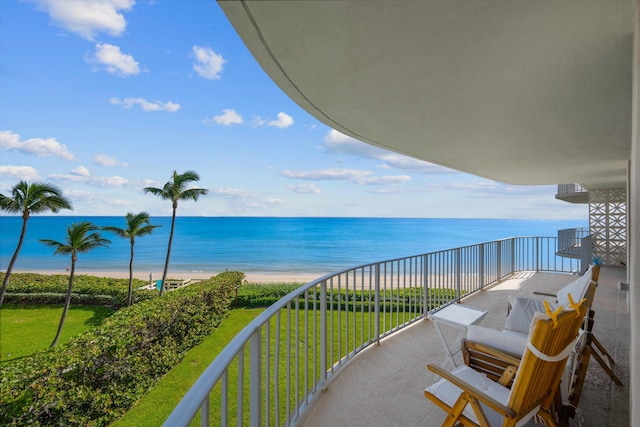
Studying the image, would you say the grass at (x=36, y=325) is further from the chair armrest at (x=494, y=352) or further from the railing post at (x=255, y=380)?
the chair armrest at (x=494, y=352)

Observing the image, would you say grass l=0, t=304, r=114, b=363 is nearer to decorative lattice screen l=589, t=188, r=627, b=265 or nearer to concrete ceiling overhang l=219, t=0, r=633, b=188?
concrete ceiling overhang l=219, t=0, r=633, b=188

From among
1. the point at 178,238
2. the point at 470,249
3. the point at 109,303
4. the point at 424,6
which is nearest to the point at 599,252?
the point at 470,249

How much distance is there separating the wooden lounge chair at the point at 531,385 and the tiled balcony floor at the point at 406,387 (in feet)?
1.86

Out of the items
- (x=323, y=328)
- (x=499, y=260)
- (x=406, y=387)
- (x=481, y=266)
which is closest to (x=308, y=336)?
(x=406, y=387)

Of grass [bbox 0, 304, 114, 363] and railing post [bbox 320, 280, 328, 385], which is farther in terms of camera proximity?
grass [bbox 0, 304, 114, 363]

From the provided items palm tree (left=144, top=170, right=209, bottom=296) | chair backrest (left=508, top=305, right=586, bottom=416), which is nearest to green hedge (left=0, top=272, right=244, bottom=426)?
chair backrest (left=508, top=305, right=586, bottom=416)

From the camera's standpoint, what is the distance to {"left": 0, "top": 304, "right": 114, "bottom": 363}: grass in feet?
33.5

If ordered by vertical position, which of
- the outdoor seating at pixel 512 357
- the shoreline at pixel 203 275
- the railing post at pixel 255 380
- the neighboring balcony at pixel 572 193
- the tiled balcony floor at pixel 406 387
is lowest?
the shoreline at pixel 203 275

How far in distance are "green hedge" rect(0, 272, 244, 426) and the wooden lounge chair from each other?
5380mm

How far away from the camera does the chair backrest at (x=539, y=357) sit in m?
1.58

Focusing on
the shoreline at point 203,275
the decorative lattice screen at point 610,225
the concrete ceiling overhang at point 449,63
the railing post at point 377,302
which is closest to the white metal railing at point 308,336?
the railing post at point 377,302

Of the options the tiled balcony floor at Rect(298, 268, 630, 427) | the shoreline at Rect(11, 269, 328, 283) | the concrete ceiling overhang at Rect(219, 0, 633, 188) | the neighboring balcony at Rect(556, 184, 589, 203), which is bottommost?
the shoreline at Rect(11, 269, 328, 283)

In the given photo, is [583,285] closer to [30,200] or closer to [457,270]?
[457,270]

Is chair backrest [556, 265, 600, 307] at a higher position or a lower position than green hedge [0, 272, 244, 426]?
higher
